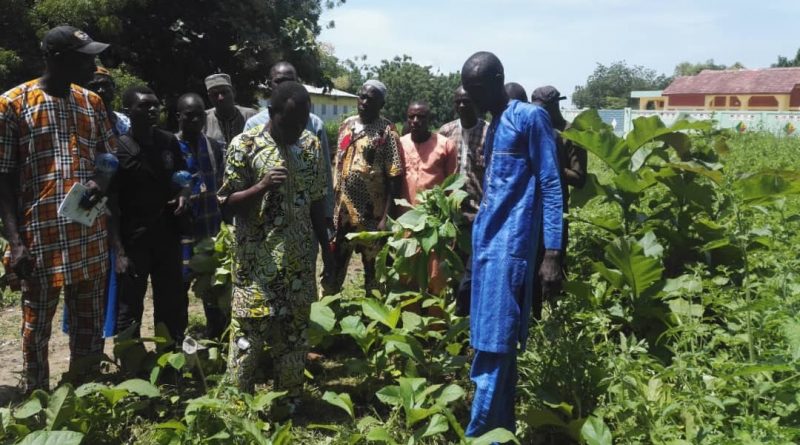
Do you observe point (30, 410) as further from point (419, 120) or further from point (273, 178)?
point (419, 120)

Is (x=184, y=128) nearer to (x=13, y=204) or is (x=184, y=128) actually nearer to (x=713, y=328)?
(x=13, y=204)

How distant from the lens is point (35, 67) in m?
9.73

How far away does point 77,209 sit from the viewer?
3297 mm

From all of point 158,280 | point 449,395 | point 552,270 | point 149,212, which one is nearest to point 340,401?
point 449,395

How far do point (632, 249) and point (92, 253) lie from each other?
264 cm

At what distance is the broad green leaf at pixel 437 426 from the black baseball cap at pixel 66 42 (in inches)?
87.3

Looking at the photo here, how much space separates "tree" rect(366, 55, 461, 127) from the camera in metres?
46.2

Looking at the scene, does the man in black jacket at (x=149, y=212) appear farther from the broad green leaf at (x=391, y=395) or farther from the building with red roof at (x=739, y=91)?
the building with red roof at (x=739, y=91)

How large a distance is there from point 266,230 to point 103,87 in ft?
5.73

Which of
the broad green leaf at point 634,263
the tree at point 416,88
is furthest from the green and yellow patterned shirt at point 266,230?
the tree at point 416,88

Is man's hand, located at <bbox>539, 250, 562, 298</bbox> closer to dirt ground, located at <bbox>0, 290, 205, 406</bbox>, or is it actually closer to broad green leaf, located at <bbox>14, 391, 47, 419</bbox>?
broad green leaf, located at <bbox>14, 391, 47, 419</bbox>

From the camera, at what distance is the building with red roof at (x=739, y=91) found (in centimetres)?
4416

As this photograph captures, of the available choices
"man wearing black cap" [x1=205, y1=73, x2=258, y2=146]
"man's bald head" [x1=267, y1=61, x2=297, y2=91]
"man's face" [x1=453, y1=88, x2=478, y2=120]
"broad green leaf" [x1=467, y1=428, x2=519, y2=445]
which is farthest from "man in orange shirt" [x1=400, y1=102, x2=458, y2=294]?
"broad green leaf" [x1=467, y1=428, x2=519, y2=445]

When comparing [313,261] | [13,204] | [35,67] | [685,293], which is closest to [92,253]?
[13,204]
